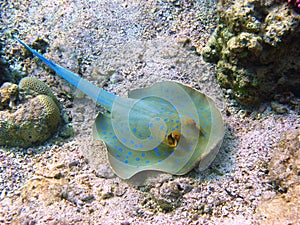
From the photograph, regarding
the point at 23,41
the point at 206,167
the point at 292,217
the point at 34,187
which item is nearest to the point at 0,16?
the point at 23,41

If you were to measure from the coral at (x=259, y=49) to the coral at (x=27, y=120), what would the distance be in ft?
8.77

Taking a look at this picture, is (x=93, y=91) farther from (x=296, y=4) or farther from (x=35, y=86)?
(x=296, y=4)

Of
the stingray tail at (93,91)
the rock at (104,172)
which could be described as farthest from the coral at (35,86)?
the rock at (104,172)

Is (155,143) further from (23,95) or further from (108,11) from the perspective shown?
(108,11)

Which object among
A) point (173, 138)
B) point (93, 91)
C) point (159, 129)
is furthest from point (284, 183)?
point (93, 91)

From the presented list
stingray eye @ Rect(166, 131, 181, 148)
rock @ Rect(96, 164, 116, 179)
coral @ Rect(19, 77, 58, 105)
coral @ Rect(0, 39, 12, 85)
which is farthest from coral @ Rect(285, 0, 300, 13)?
coral @ Rect(0, 39, 12, 85)

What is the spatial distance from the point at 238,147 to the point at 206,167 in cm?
54

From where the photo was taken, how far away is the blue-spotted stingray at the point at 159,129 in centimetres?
294

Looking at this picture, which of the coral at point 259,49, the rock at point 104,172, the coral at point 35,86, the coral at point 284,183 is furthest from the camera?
the coral at point 35,86

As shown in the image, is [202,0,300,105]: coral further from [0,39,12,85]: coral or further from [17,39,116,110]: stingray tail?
[0,39,12,85]: coral

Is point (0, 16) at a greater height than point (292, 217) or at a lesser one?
lesser

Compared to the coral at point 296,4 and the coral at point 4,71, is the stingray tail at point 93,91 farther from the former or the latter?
the coral at point 296,4

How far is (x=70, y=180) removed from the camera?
122 inches

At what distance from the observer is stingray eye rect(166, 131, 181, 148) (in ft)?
9.72
